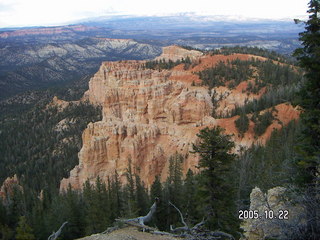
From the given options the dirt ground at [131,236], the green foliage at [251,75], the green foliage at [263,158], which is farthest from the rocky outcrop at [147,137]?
the dirt ground at [131,236]

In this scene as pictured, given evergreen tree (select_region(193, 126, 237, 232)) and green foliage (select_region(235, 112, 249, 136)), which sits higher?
evergreen tree (select_region(193, 126, 237, 232))

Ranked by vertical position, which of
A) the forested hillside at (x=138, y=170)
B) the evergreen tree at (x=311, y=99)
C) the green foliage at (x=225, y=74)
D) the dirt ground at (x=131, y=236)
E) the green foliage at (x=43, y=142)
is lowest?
the green foliage at (x=43, y=142)

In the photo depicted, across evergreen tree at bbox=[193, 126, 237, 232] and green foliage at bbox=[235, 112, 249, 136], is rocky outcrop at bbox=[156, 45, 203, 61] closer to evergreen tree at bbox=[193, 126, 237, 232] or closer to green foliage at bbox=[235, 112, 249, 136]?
green foliage at bbox=[235, 112, 249, 136]

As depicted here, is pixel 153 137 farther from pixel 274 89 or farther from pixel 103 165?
pixel 274 89

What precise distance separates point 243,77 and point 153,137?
26159mm

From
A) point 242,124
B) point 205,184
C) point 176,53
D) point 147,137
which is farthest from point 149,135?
point 176,53

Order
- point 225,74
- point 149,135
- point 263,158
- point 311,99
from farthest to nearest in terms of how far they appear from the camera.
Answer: point 225,74 → point 149,135 → point 263,158 → point 311,99

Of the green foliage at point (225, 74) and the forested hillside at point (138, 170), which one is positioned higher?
the green foliage at point (225, 74)

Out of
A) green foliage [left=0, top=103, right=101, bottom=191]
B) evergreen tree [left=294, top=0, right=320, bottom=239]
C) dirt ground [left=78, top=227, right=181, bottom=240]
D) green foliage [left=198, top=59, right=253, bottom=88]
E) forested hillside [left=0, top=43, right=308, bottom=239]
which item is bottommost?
green foliage [left=0, top=103, right=101, bottom=191]

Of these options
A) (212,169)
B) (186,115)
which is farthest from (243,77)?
(212,169)

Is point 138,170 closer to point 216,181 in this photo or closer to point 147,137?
point 147,137

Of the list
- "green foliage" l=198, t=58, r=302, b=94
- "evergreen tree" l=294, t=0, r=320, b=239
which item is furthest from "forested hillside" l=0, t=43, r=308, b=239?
"evergreen tree" l=294, t=0, r=320, b=239

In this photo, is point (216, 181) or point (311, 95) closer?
point (311, 95)

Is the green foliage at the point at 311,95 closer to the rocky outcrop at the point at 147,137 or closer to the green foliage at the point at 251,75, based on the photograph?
the rocky outcrop at the point at 147,137
